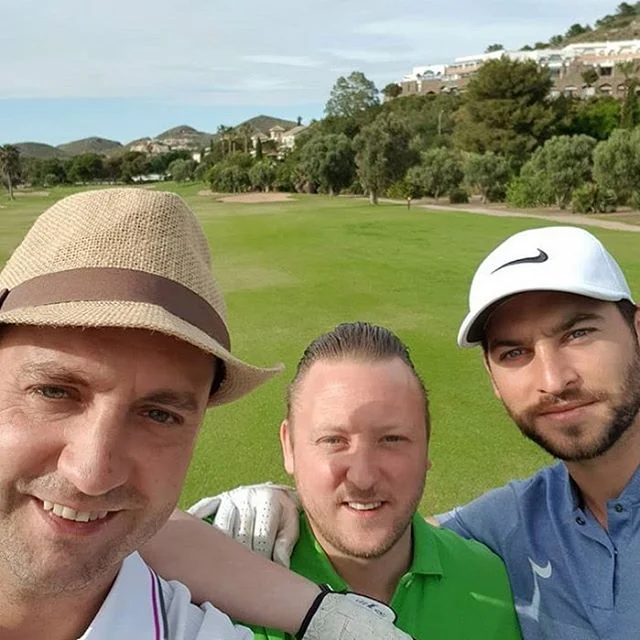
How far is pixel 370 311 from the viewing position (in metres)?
12.3

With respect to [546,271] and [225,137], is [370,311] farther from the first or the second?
[225,137]

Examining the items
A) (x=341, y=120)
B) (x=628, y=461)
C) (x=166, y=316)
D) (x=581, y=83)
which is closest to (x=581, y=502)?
(x=628, y=461)

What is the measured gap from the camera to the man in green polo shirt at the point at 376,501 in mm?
2090

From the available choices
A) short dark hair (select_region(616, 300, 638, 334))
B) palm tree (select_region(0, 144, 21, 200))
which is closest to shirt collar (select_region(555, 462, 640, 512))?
short dark hair (select_region(616, 300, 638, 334))

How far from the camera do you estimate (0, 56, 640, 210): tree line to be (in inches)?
1506

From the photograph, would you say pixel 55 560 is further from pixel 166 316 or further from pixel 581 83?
pixel 581 83

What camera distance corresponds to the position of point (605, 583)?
2.27m

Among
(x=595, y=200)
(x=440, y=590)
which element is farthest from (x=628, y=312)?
(x=595, y=200)

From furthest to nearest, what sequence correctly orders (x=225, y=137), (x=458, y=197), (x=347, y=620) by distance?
(x=225, y=137)
(x=458, y=197)
(x=347, y=620)

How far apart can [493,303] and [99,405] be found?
1513 millimetres

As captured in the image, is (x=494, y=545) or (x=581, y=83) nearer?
(x=494, y=545)

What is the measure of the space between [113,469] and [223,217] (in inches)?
1326

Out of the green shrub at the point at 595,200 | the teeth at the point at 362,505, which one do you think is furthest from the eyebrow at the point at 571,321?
the green shrub at the point at 595,200

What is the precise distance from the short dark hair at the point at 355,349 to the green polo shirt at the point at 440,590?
371mm
